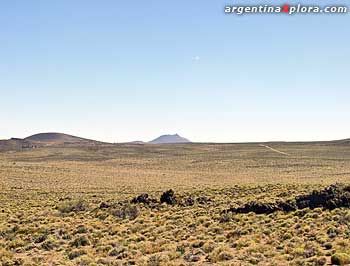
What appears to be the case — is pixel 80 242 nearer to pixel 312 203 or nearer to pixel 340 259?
pixel 340 259

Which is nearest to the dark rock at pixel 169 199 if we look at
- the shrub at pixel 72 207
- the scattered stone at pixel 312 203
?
the shrub at pixel 72 207

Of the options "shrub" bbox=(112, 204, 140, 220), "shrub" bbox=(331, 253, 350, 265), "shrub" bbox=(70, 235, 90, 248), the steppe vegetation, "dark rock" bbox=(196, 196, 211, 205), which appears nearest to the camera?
"shrub" bbox=(331, 253, 350, 265)

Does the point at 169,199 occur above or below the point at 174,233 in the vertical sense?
above

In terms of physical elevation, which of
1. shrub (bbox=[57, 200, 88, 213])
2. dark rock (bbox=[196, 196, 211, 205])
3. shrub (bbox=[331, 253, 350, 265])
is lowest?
shrub (bbox=[57, 200, 88, 213])

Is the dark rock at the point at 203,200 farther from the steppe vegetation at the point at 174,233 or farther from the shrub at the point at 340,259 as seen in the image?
the shrub at the point at 340,259

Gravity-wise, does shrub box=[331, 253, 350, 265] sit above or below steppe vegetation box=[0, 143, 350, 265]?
above

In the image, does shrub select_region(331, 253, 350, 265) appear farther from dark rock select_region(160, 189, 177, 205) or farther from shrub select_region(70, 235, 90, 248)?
dark rock select_region(160, 189, 177, 205)

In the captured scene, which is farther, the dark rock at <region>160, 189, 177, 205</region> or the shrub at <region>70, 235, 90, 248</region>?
the dark rock at <region>160, 189, 177, 205</region>

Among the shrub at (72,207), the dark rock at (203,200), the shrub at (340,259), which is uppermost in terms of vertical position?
the shrub at (340,259)

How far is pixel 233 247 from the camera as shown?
58.3 feet

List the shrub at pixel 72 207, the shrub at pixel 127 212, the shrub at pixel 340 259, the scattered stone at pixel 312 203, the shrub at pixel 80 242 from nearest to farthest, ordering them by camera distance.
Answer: the shrub at pixel 340 259 → the shrub at pixel 80 242 → the scattered stone at pixel 312 203 → the shrub at pixel 127 212 → the shrub at pixel 72 207

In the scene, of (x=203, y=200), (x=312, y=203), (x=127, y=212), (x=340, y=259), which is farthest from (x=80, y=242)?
(x=203, y=200)

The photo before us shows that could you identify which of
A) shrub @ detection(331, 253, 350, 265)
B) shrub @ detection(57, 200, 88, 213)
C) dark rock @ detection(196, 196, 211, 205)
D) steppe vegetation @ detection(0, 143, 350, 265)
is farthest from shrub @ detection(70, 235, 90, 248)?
dark rock @ detection(196, 196, 211, 205)

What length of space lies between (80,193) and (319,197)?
2711cm
